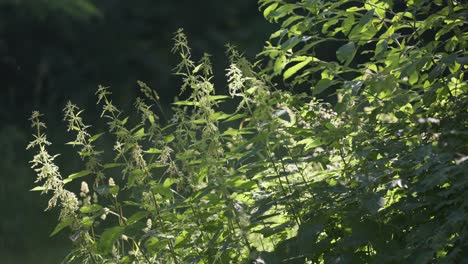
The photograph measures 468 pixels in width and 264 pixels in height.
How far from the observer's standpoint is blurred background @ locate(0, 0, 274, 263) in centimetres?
1747

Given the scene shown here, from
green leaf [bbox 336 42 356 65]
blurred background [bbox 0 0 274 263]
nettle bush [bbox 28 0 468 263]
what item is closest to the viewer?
nettle bush [bbox 28 0 468 263]

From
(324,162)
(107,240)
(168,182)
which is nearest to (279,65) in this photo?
(324,162)

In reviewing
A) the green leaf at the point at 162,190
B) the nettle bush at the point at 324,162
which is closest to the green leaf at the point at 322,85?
the nettle bush at the point at 324,162

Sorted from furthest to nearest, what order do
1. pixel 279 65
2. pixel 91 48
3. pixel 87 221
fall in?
1. pixel 91 48
2. pixel 87 221
3. pixel 279 65

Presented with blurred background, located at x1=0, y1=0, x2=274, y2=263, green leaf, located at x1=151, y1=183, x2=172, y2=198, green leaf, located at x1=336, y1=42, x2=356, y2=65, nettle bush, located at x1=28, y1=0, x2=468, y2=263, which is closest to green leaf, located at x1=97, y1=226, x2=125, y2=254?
nettle bush, located at x1=28, y1=0, x2=468, y2=263

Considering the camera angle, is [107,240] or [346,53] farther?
[107,240]

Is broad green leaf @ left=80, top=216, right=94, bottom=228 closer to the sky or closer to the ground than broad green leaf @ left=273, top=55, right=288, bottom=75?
closer to the ground

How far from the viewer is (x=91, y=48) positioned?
19.8 meters

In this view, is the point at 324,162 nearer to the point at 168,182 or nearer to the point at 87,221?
the point at 168,182

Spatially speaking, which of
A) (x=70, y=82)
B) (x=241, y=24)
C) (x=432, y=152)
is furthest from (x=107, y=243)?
(x=241, y=24)

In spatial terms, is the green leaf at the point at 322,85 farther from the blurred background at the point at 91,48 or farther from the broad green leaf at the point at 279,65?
the blurred background at the point at 91,48

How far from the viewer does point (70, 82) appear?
742 inches

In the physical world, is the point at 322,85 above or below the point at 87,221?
above

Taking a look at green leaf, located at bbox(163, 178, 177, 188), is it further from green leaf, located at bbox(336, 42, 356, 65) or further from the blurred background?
the blurred background
